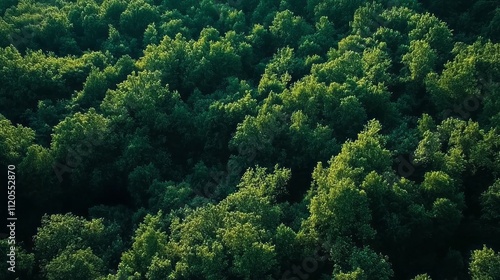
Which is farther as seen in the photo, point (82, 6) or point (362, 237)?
point (82, 6)

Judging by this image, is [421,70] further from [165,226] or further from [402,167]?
[165,226]

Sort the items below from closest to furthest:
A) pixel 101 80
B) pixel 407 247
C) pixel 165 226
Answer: pixel 407 247 < pixel 165 226 < pixel 101 80

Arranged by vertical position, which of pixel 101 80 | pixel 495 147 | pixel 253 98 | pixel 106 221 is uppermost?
pixel 101 80

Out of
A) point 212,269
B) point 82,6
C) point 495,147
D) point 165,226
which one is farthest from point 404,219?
point 82,6

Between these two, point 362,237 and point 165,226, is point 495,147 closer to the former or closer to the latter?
point 362,237

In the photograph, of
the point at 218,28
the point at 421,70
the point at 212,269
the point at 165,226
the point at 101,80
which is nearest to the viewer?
the point at 212,269

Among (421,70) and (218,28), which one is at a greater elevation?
(218,28)
